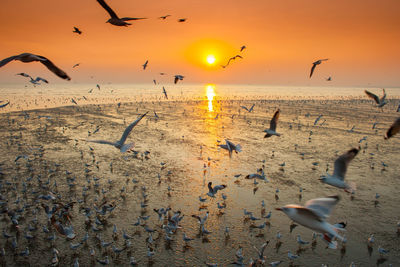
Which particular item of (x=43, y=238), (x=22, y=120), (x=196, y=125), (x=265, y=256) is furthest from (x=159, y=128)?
(x=265, y=256)

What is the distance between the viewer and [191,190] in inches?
639

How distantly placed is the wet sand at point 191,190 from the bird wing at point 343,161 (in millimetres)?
4843

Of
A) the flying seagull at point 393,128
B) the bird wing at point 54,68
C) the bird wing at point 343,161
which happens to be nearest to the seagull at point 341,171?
the bird wing at point 343,161

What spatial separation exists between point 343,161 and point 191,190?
10.6m

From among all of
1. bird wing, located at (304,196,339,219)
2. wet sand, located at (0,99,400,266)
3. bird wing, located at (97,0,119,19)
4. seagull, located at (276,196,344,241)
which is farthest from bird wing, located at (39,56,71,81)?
wet sand, located at (0,99,400,266)

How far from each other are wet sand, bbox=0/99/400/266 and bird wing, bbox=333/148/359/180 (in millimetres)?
4843

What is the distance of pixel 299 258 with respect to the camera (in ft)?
34.0

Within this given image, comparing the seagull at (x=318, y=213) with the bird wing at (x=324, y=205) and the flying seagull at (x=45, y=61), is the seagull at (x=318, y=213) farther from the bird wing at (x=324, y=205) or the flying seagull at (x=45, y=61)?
the flying seagull at (x=45, y=61)

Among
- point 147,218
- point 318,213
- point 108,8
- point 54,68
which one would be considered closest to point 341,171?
point 318,213

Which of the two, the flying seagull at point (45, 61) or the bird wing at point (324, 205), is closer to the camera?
the flying seagull at point (45, 61)

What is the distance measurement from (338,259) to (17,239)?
1430 centimetres

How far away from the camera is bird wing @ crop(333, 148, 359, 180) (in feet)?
23.5

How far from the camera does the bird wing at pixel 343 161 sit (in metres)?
7.18

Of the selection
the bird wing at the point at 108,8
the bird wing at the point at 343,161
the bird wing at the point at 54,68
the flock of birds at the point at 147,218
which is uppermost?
the bird wing at the point at 108,8
